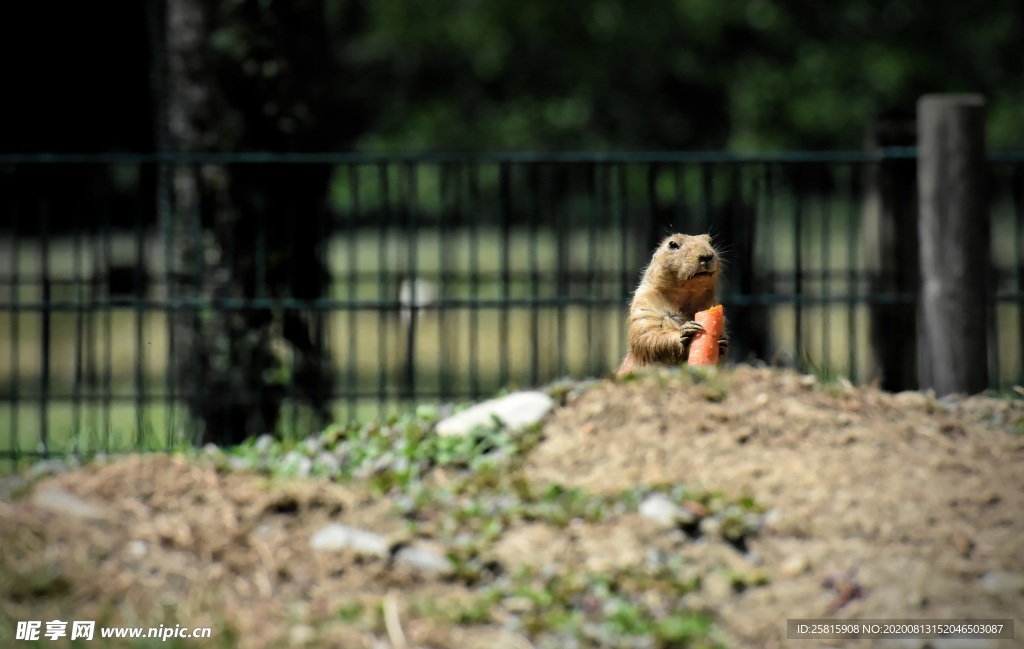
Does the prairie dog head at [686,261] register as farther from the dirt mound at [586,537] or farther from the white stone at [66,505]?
the white stone at [66,505]

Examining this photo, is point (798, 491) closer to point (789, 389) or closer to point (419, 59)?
point (789, 389)

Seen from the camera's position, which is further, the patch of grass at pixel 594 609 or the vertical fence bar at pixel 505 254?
the vertical fence bar at pixel 505 254

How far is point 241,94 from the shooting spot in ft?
30.8

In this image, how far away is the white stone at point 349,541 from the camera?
4797mm

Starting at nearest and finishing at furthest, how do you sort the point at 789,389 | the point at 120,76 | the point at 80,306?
the point at 789,389
the point at 80,306
the point at 120,76

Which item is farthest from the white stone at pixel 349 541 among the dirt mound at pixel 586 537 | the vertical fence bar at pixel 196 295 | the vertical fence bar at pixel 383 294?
the vertical fence bar at pixel 196 295

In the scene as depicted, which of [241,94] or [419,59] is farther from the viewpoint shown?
[419,59]

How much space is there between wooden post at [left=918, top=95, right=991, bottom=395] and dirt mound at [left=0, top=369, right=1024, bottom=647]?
6.09 feet

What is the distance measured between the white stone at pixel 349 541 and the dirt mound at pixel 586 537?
2 centimetres

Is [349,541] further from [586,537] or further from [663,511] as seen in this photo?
[663,511]

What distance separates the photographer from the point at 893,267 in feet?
29.1

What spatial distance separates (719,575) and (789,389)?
146 cm

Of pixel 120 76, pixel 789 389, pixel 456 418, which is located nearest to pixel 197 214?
pixel 456 418

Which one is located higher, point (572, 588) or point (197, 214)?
point (197, 214)
